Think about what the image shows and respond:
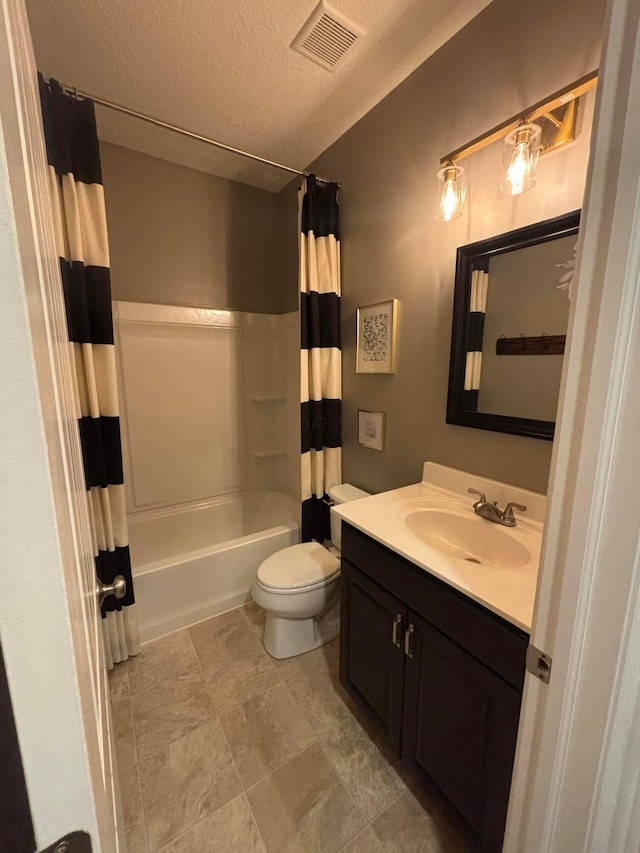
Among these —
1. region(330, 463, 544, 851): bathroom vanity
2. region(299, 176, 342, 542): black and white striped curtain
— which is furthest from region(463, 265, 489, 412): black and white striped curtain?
region(299, 176, 342, 542): black and white striped curtain

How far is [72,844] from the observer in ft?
1.03

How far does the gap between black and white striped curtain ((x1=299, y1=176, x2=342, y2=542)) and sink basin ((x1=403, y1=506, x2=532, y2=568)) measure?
0.81 meters

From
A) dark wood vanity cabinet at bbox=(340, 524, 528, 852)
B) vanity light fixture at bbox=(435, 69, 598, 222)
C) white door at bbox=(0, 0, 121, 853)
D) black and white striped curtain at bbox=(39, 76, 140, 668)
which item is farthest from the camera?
black and white striped curtain at bbox=(39, 76, 140, 668)

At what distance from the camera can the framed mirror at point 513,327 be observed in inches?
43.9

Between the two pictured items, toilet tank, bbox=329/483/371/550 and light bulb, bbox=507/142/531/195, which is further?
toilet tank, bbox=329/483/371/550

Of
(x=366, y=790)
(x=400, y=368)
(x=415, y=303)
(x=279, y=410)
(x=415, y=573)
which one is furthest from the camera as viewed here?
(x=279, y=410)

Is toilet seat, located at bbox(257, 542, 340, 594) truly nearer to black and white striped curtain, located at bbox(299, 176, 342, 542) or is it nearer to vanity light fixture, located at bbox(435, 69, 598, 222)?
black and white striped curtain, located at bbox(299, 176, 342, 542)

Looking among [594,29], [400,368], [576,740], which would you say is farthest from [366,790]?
[594,29]

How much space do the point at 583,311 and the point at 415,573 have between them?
0.80 meters

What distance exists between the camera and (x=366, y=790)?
1184 millimetres

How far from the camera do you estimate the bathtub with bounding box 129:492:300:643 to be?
1825 millimetres

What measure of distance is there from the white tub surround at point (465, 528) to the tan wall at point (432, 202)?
0.26ft

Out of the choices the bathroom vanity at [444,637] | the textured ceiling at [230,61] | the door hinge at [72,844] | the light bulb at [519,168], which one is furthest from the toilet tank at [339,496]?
the textured ceiling at [230,61]

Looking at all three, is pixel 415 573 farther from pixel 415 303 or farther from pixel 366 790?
pixel 415 303
